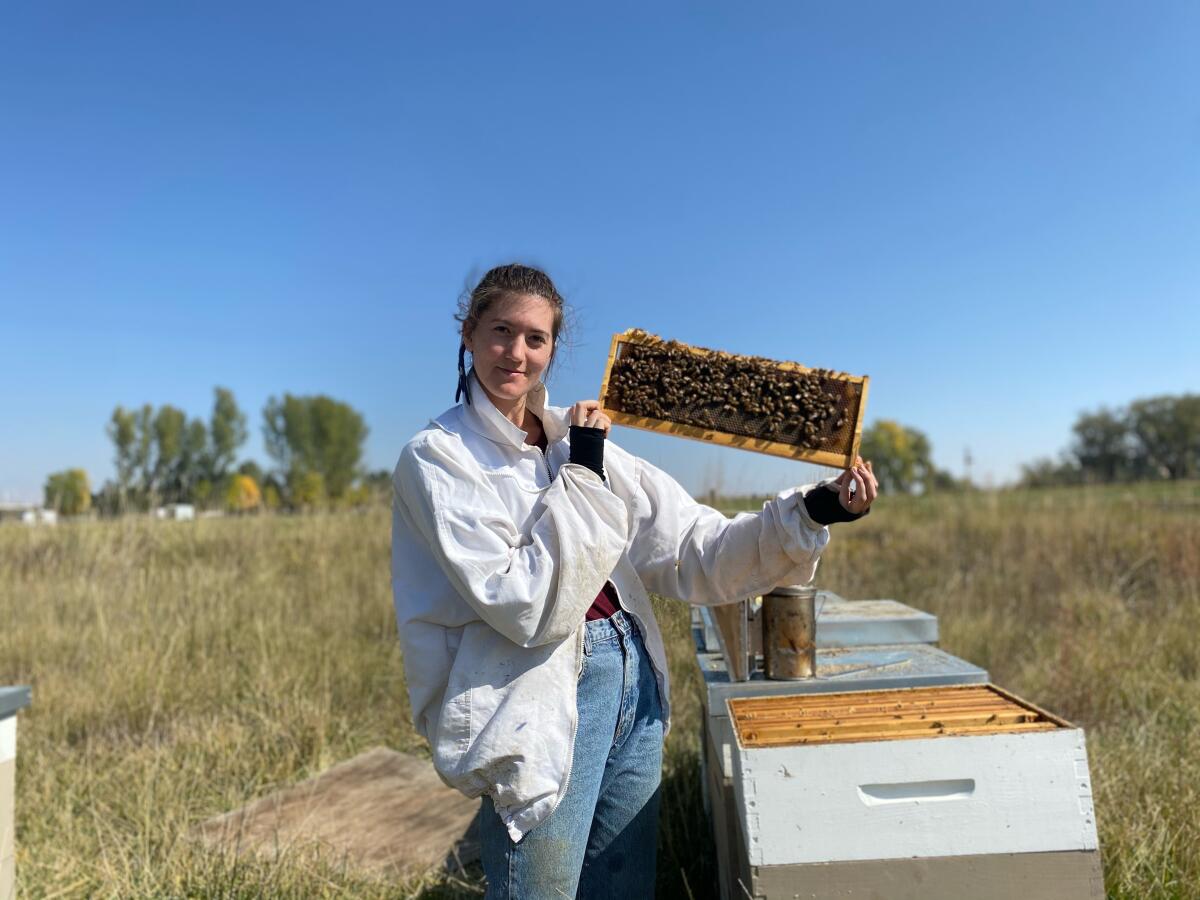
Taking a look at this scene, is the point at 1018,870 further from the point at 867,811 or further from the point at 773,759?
the point at 773,759

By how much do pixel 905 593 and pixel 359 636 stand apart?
5.11 meters

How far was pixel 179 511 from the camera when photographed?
29.7 ft

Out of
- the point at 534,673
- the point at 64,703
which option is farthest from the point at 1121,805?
the point at 64,703

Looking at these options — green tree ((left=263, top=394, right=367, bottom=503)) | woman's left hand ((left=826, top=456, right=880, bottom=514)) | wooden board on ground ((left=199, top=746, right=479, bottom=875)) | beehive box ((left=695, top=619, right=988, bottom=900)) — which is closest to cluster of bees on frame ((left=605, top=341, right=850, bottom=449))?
woman's left hand ((left=826, top=456, right=880, bottom=514))

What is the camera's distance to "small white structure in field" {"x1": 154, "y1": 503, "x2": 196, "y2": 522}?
8.89 meters

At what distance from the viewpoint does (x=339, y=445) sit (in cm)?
6656

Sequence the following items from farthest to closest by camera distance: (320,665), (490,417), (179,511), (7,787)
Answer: (179,511) < (320,665) < (7,787) < (490,417)

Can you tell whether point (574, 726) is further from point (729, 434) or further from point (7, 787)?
point (7, 787)

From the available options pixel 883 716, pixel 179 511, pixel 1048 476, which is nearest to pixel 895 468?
pixel 1048 476

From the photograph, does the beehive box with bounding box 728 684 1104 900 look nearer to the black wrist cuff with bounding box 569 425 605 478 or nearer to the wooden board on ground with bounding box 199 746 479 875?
the black wrist cuff with bounding box 569 425 605 478

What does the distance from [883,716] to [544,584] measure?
3.55 ft

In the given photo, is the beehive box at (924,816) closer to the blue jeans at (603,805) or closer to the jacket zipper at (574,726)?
the blue jeans at (603,805)

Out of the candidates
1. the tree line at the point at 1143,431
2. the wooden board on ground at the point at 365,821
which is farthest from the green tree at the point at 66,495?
the tree line at the point at 1143,431

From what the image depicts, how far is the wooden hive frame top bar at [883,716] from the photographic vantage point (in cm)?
202
